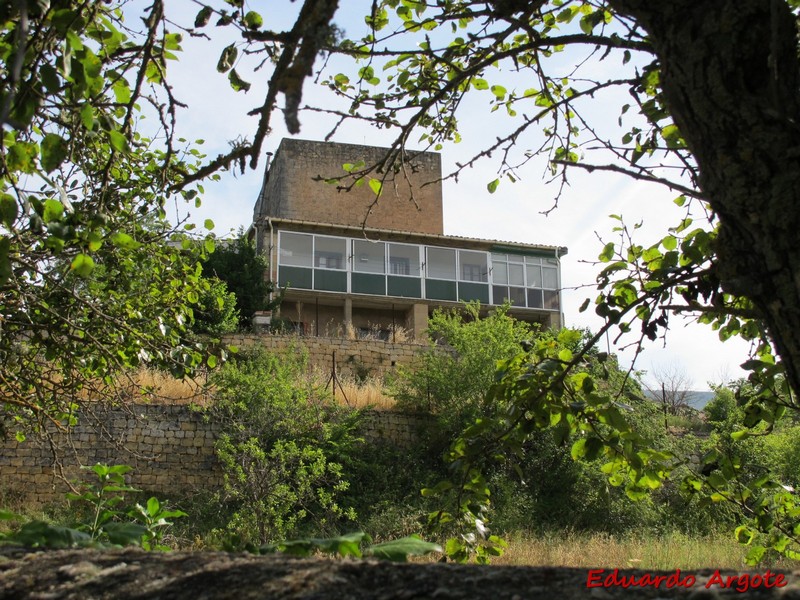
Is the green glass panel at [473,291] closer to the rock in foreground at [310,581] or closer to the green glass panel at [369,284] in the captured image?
the green glass panel at [369,284]

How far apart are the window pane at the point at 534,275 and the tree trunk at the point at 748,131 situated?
1067 inches

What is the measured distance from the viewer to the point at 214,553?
176cm

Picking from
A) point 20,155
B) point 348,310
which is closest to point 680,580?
point 20,155

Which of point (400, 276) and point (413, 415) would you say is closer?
point (413, 415)

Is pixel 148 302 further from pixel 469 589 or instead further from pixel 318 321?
pixel 318 321

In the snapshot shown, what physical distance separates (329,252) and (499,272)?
6130 millimetres

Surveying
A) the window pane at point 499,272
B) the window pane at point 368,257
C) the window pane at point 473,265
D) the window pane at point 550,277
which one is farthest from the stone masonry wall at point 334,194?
the window pane at point 550,277

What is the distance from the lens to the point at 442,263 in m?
28.6

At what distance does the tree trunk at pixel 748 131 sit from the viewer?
5.83 feet

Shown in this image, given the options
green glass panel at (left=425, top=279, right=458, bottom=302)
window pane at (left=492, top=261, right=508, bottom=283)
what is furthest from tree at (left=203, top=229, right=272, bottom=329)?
window pane at (left=492, top=261, right=508, bottom=283)

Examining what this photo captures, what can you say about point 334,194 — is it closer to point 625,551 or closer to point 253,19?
point 625,551

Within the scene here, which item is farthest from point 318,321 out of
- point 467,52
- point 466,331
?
point 467,52

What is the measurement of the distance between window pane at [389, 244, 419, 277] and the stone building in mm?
35

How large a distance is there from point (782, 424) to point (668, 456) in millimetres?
15514
